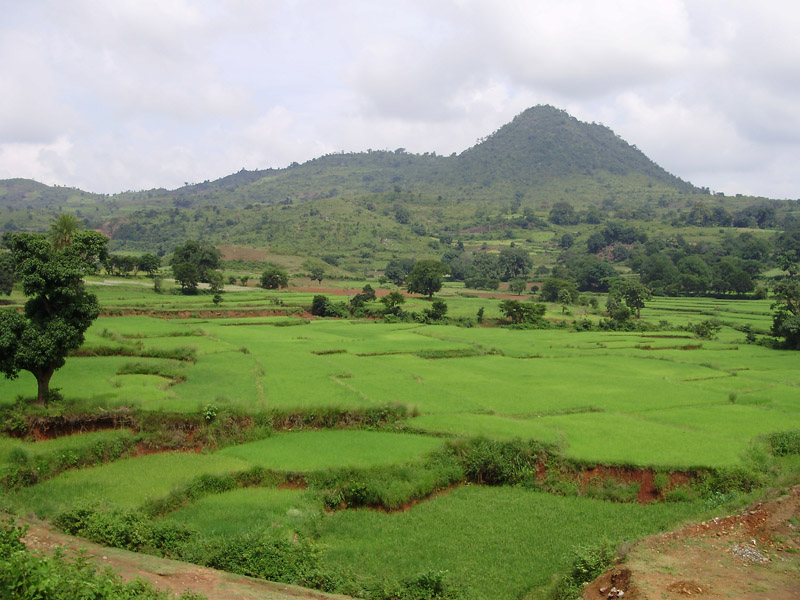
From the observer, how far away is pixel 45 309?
59.1ft

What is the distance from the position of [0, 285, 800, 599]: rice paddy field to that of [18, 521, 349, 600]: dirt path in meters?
1.43

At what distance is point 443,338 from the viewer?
134 ft

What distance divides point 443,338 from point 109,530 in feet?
101

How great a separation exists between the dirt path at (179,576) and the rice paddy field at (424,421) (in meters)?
1.43

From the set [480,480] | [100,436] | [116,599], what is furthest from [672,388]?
[116,599]

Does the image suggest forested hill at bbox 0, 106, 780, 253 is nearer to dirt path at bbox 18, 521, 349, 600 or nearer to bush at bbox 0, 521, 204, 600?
dirt path at bbox 18, 521, 349, 600

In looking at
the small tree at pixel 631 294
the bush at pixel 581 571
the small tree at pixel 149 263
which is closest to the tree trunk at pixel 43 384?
the bush at pixel 581 571

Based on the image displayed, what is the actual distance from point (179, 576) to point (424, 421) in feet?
36.9

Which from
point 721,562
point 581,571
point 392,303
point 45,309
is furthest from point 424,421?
point 392,303

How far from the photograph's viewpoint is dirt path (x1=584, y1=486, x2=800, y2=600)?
962cm

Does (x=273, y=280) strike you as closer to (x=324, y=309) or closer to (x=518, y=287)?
(x=324, y=309)

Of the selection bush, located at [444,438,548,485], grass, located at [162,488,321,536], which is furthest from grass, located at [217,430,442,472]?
grass, located at [162,488,321,536]

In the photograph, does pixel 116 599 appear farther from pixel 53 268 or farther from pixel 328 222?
Result: pixel 328 222

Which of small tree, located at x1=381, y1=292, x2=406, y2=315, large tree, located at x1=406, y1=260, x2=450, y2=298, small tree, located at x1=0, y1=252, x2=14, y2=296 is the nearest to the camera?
small tree, located at x1=0, y1=252, x2=14, y2=296
